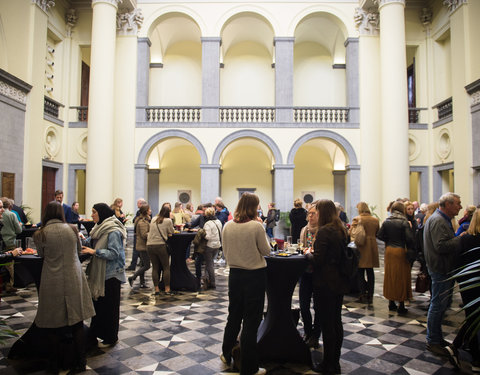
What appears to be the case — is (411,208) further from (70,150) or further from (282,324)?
(70,150)

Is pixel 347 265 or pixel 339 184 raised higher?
pixel 339 184

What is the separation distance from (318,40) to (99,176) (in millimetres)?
11839

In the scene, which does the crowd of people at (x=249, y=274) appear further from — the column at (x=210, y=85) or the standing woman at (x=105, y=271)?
the column at (x=210, y=85)

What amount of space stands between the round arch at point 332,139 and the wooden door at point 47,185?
905 cm

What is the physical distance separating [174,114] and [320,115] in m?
5.87

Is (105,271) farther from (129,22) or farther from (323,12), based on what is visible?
(323,12)

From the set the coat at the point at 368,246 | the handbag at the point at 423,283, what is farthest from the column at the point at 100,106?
the handbag at the point at 423,283

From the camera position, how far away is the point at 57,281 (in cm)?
336

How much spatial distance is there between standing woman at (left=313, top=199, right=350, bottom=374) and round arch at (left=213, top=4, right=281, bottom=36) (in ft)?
42.2

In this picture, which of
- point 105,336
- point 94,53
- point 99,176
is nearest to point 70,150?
point 99,176

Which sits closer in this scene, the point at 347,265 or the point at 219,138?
the point at 347,265

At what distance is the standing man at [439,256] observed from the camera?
→ 3.91 metres

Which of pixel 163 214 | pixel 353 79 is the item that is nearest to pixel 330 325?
pixel 163 214

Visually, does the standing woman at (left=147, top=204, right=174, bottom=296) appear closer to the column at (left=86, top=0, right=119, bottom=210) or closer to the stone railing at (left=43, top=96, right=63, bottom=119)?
the column at (left=86, top=0, right=119, bottom=210)
